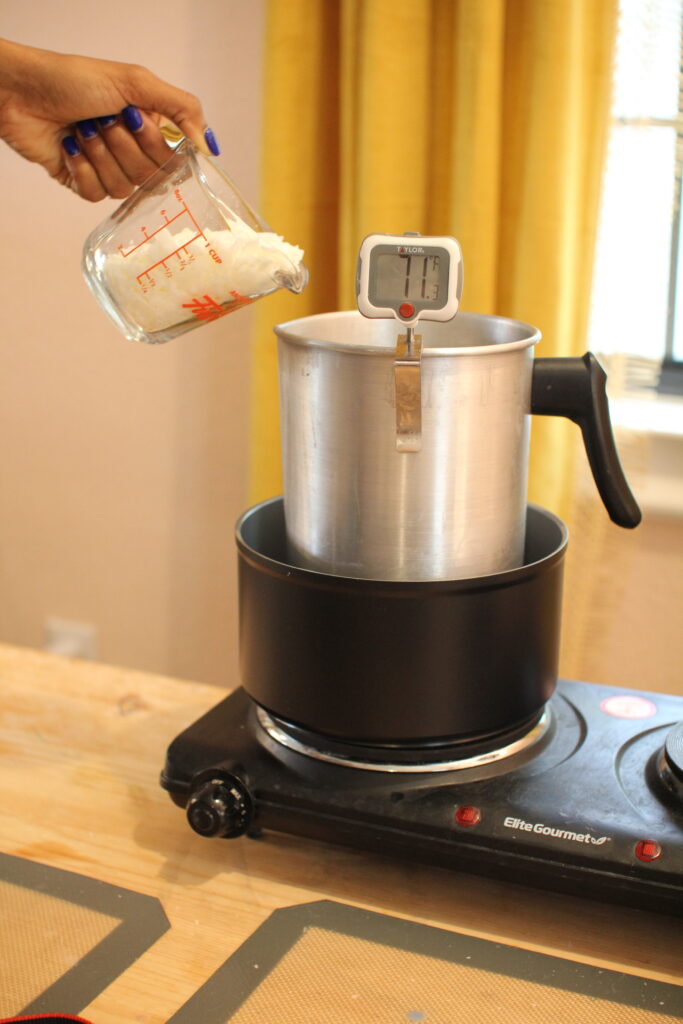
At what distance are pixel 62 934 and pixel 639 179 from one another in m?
1.04

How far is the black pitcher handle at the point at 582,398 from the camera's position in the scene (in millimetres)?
704

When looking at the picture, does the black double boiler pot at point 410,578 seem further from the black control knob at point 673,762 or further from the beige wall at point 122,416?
the beige wall at point 122,416

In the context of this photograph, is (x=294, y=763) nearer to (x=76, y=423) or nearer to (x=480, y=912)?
(x=480, y=912)

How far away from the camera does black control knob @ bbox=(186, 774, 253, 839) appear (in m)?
0.70

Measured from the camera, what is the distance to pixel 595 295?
4.16 ft

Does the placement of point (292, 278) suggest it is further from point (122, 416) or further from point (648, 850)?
point (122, 416)

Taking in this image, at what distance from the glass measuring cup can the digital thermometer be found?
0.33 feet

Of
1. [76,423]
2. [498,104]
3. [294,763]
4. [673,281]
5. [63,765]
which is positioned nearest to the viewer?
[294,763]

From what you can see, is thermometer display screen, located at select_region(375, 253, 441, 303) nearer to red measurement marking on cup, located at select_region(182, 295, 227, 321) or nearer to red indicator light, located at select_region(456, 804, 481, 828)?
red measurement marking on cup, located at select_region(182, 295, 227, 321)

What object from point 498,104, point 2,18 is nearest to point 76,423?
point 2,18

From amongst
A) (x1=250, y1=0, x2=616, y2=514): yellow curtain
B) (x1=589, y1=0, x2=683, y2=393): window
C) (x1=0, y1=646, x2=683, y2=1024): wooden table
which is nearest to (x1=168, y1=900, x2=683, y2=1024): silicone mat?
(x1=0, y1=646, x2=683, y2=1024): wooden table

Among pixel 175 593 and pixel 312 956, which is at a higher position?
pixel 312 956

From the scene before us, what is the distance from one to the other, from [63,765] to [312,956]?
0.31m

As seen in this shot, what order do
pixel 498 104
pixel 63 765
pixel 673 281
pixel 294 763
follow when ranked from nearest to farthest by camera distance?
pixel 294 763 < pixel 63 765 < pixel 498 104 < pixel 673 281
